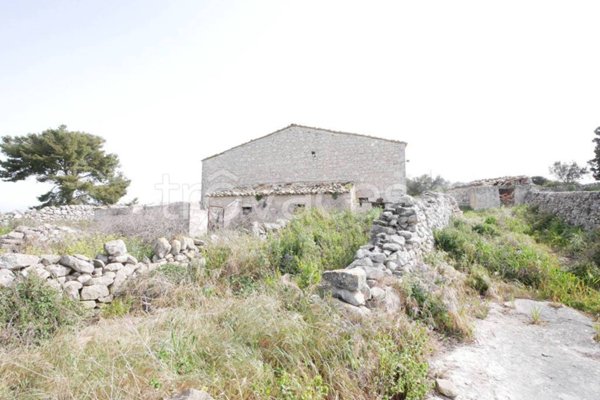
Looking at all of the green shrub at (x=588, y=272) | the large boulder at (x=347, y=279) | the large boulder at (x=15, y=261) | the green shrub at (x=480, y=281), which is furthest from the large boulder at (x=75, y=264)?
the green shrub at (x=588, y=272)

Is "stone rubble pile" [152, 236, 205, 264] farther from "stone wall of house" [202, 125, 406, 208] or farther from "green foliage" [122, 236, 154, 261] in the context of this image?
"stone wall of house" [202, 125, 406, 208]

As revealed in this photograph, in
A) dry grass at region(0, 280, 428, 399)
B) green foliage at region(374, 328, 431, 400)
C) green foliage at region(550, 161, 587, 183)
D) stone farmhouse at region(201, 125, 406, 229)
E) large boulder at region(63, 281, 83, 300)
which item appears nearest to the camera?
dry grass at region(0, 280, 428, 399)

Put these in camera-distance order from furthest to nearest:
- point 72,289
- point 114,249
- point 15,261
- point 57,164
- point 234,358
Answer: point 57,164
point 114,249
point 72,289
point 15,261
point 234,358

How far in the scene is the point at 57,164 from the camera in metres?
23.3

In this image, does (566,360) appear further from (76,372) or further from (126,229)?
(126,229)

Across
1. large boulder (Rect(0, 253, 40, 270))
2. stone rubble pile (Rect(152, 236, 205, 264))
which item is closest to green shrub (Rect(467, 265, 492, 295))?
stone rubble pile (Rect(152, 236, 205, 264))

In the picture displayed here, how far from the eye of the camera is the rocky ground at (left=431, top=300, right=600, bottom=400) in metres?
2.87

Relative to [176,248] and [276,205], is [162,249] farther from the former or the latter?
[276,205]

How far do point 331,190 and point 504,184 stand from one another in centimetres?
1458

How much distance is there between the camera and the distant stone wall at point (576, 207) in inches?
361

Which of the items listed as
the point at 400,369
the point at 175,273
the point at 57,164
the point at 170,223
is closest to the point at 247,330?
the point at 400,369

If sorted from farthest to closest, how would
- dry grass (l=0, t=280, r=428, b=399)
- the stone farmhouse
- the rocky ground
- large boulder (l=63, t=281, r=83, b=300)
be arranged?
the stone farmhouse
large boulder (l=63, t=281, r=83, b=300)
the rocky ground
dry grass (l=0, t=280, r=428, b=399)

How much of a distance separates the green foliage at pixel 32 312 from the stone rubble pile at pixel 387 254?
140 inches

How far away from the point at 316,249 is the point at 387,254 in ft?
4.88
